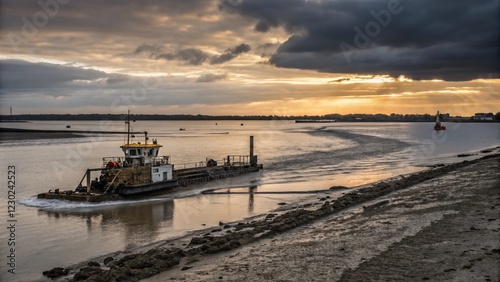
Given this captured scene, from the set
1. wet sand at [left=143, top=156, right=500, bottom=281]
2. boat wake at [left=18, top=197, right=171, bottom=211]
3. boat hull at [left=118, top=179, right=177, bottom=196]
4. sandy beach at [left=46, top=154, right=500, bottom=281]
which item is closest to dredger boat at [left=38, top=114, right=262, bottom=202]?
boat hull at [left=118, top=179, right=177, bottom=196]

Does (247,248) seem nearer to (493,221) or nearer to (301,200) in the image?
(493,221)

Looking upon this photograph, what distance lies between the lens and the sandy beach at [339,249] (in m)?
12.8

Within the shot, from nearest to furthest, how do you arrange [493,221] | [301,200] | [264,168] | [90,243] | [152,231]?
[493,221] → [90,243] → [152,231] → [301,200] → [264,168]

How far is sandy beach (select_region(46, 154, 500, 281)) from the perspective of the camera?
12.8 meters

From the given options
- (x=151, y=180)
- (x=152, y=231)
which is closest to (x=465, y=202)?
(x=152, y=231)

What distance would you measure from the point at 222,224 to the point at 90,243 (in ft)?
21.4

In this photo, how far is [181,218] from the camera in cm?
2581

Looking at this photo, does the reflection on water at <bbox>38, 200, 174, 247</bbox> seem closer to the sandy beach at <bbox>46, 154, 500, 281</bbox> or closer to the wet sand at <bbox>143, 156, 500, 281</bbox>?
the sandy beach at <bbox>46, 154, 500, 281</bbox>

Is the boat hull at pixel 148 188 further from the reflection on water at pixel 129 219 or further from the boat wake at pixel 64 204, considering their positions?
→ the reflection on water at pixel 129 219

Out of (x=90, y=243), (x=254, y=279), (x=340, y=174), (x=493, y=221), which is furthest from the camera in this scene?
(x=340, y=174)

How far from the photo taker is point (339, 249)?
15.5 metres

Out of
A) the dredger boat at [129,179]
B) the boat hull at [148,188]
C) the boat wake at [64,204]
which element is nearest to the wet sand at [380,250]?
the boat wake at [64,204]

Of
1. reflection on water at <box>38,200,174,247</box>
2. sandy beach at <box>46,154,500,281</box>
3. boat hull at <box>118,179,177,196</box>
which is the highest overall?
sandy beach at <box>46,154,500,281</box>

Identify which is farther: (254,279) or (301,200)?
(301,200)
